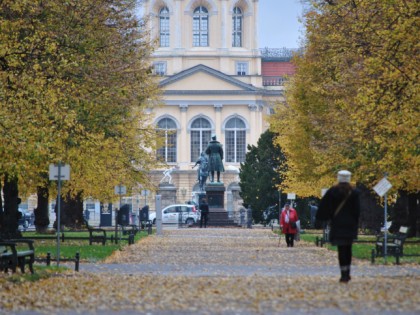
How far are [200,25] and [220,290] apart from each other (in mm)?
113527

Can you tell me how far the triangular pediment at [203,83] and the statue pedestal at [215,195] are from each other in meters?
49.4

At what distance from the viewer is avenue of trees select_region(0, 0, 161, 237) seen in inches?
1281

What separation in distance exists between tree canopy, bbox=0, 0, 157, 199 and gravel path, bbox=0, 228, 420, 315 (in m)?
3.89

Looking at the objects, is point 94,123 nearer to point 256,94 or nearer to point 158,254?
point 158,254

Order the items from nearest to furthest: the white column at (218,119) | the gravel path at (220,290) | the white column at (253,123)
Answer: the gravel path at (220,290), the white column at (253,123), the white column at (218,119)

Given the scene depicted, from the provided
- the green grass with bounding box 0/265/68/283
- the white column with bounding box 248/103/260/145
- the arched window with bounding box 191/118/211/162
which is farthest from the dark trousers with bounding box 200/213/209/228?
the arched window with bounding box 191/118/211/162

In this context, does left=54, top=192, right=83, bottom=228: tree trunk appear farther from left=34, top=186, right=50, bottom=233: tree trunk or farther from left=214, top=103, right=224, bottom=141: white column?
left=214, top=103, right=224, bottom=141: white column

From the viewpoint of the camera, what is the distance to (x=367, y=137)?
121 feet

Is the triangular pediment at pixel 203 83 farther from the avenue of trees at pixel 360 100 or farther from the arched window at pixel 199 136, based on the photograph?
the avenue of trees at pixel 360 100

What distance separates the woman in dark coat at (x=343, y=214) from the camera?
21.0 m

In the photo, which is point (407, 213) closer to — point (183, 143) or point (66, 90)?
point (66, 90)

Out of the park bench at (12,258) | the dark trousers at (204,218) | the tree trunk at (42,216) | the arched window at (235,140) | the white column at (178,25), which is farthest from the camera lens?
the white column at (178,25)

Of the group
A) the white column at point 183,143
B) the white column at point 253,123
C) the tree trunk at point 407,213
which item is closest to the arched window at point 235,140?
the white column at point 253,123

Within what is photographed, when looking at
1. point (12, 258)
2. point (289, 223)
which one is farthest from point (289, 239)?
point (12, 258)
